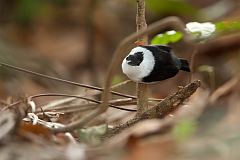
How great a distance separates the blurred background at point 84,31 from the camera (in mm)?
4078

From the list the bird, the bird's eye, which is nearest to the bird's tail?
the bird

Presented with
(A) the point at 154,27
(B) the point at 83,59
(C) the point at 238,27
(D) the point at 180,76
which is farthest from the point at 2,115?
(B) the point at 83,59

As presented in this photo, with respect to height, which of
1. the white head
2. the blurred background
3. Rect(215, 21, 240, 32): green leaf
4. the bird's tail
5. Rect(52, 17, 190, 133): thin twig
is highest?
the blurred background

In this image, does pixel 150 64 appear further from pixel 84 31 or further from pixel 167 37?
pixel 84 31

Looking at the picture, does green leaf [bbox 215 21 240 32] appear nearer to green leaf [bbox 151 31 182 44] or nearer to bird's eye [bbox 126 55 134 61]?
green leaf [bbox 151 31 182 44]

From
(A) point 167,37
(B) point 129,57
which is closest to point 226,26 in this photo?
(A) point 167,37

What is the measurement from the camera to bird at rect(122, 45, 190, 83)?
1.91 meters

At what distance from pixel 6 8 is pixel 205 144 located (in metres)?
3.22

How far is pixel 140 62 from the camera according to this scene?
6.24 ft

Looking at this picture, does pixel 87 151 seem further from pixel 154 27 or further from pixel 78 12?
pixel 78 12

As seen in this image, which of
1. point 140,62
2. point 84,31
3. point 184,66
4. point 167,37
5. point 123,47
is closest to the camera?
point 123,47

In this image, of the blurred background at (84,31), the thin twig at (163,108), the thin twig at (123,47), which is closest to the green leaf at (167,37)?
the thin twig at (163,108)

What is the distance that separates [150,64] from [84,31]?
2.95 m

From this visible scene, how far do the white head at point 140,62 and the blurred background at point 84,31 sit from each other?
65.1 inches
